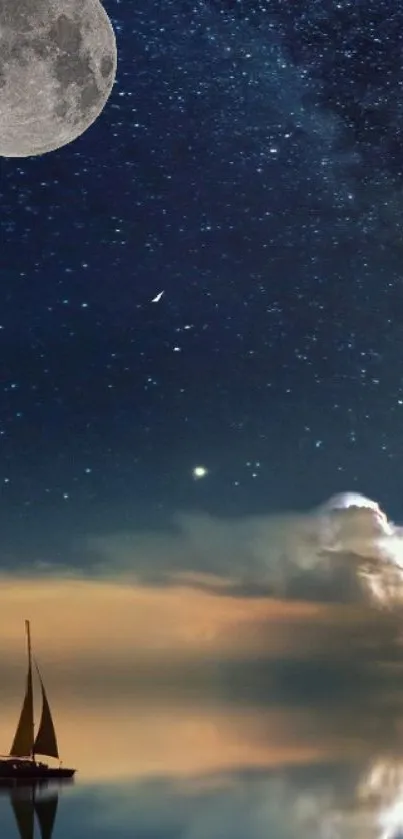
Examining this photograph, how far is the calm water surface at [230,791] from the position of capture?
129 ft

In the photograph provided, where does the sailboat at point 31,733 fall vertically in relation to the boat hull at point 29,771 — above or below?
above

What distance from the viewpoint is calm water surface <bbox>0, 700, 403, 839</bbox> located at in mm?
39188

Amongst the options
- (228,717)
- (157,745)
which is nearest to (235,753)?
(157,745)

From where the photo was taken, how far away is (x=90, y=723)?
133250mm

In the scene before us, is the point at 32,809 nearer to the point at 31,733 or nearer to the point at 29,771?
the point at 29,771

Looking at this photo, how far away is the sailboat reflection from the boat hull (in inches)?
52.5

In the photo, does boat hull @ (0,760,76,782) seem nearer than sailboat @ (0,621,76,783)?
No

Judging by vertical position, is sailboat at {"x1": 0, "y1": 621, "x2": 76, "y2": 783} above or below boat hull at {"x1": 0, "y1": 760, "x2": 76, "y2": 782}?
above

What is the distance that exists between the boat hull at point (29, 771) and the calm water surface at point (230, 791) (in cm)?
138

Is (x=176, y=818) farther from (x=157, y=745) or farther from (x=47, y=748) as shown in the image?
(x=157, y=745)

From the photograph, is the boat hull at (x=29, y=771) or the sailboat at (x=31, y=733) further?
the boat hull at (x=29, y=771)

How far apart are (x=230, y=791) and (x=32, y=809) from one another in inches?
433

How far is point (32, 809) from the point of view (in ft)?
150

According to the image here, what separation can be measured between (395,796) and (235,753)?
1579 inches
